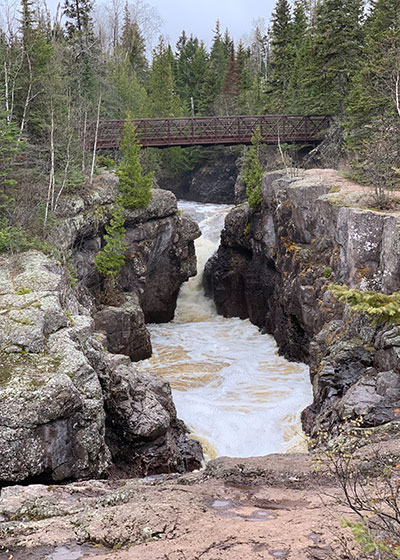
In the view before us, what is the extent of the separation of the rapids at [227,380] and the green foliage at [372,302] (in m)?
6.67

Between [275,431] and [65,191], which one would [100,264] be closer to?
[65,191]

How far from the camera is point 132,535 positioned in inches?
227

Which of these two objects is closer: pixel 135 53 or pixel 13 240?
pixel 13 240

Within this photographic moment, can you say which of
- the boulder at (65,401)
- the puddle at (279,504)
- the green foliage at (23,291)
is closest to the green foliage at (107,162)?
the boulder at (65,401)

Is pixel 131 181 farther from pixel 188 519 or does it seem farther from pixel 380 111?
pixel 188 519

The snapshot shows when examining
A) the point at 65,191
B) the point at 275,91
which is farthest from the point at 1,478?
the point at 275,91

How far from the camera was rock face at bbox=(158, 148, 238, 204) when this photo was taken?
48.6 meters

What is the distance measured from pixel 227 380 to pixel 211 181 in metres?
32.9

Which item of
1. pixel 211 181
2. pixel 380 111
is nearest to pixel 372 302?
pixel 380 111

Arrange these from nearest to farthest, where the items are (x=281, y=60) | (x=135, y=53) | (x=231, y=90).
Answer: (x=281, y=60)
(x=231, y=90)
(x=135, y=53)

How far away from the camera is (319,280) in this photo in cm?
1917

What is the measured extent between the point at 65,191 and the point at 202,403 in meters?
12.5

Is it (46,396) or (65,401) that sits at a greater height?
(46,396)

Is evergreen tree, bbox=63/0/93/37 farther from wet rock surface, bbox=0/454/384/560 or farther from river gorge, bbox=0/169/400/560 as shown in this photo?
wet rock surface, bbox=0/454/384/560
